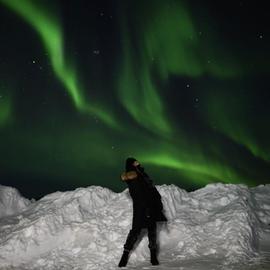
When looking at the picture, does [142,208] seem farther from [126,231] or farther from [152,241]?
[126,231]

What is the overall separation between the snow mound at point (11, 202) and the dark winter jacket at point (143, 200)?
664 cm

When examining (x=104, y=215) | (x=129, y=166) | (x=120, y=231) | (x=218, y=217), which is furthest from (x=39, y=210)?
(x=218, y=217)

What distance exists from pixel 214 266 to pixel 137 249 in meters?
2.28

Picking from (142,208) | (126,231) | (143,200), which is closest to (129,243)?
(142,208)

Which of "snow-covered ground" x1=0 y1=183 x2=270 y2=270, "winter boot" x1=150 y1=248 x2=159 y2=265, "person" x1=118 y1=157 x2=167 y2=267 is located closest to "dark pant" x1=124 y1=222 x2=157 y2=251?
"person" x1=118 y1=157 x2=167 y2=267

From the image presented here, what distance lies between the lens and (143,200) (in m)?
8.20

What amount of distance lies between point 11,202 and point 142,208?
7384mm

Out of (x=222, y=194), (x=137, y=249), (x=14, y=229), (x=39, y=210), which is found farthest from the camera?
(x=222, y=194)

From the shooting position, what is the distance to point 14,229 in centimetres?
1067

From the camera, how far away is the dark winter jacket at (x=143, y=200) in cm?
817

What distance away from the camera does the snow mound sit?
13.4 m

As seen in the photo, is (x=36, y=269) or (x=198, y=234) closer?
(x=36, y=269)

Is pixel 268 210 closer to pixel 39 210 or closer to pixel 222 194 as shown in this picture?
pixel 222 194

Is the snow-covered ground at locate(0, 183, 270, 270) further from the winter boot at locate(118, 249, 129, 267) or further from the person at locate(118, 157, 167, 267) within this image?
the person at locate(118, 157, 167, 267)
